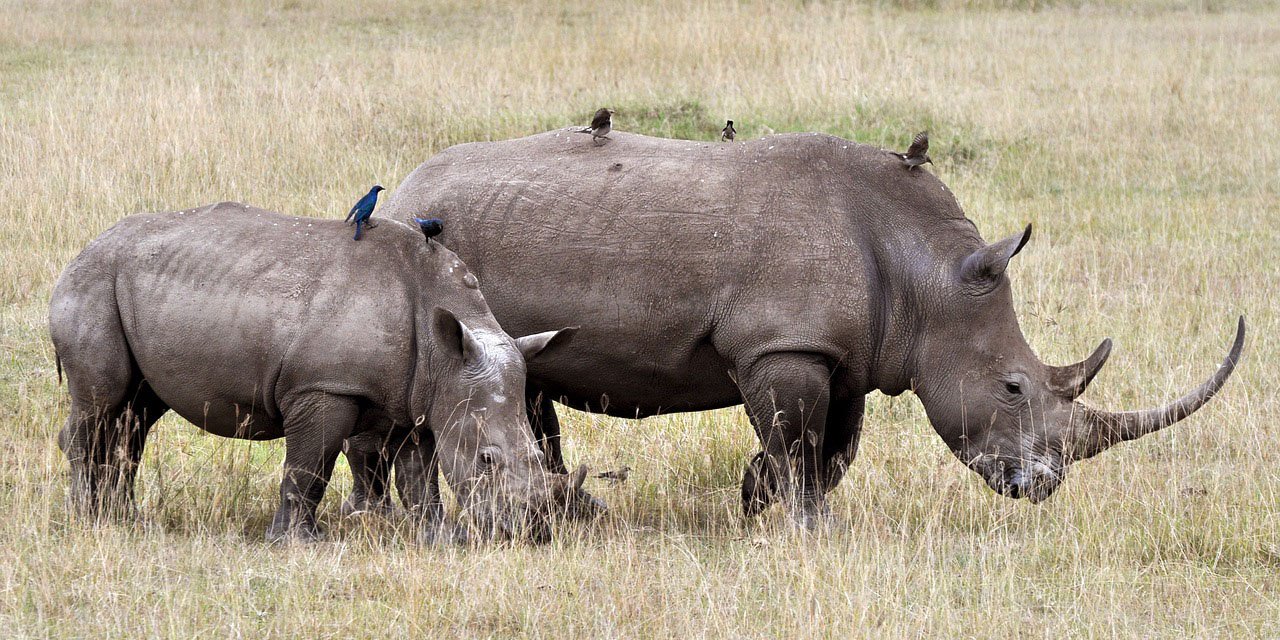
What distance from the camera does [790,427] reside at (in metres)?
6.42

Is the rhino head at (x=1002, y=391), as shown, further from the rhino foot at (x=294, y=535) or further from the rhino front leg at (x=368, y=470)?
the rhino foot at (x=294, y=535)

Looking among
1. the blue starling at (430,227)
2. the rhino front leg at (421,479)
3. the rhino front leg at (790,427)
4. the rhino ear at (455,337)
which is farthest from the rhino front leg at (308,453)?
the rhino front leg at (790,427)

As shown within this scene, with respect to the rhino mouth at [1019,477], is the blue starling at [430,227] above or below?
above

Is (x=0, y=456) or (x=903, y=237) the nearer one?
(x=903, y=237)

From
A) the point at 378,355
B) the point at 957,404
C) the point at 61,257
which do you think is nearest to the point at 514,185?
the point at 378,355

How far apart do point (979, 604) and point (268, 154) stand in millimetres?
8864

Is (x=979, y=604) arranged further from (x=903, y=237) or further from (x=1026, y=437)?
(x=903, y=237)

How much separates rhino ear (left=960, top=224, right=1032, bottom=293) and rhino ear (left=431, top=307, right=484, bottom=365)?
2232mm

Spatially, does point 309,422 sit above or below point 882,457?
above

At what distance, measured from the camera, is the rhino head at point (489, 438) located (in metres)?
5.66

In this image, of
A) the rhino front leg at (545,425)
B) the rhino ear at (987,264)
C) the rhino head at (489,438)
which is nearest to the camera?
the rhino head at (489,438)

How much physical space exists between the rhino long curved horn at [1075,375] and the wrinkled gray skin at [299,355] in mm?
2348

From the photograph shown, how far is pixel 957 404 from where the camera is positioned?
6551 millimetres

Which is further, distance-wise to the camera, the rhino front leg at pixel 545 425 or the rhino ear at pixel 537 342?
the rhino front leg at pixel 545 425
